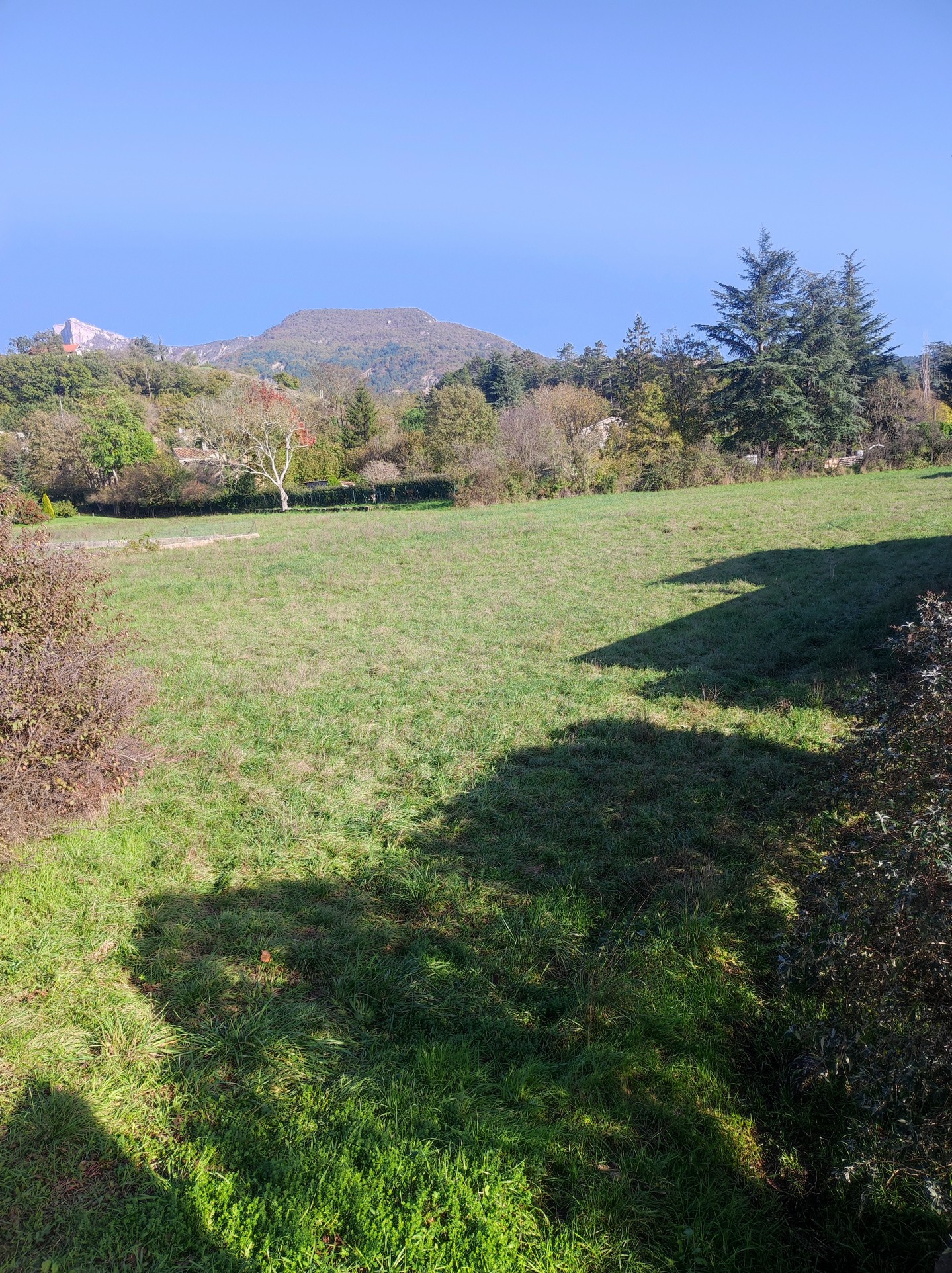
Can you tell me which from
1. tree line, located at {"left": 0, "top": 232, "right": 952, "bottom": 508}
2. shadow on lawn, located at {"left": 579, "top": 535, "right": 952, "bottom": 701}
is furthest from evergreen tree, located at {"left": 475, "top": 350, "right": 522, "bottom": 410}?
shadow on lawn, located at {"left": 579, "top": 535, "right": 952, "bottom": 701}

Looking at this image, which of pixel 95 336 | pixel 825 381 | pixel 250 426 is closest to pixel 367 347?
pixel 95 336

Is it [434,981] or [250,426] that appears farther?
[250,426]

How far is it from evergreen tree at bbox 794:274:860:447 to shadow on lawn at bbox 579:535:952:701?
78.8ft

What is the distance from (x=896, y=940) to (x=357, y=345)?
185588 mm

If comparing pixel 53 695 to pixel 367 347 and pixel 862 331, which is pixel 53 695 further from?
pixel 367 347

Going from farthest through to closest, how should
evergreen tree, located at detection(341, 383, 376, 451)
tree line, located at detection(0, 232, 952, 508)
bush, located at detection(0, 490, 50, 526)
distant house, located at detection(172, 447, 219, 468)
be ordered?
evergreen tree, located at detection(341, 383, 376, 451), distant house, located at detection(172, 447, 219, 468), tree line, located at detection(0, 232, 952, 508), bush, located at detection(0, 490, 50, 526)

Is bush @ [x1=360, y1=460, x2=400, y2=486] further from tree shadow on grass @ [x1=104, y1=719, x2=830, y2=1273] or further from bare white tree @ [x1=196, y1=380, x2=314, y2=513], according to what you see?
tree shadow on grass @ [x1=104, y1=719, x2=830, y2=1273]

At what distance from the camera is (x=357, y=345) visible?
16775 centimetres

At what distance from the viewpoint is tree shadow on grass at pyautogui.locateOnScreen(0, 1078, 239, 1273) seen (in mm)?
1795

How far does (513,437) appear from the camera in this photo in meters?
31.8

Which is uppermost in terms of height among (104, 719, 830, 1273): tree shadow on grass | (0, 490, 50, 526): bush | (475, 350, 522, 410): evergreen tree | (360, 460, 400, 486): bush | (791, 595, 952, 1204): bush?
(475, 350, 522, 410): evergreen tree

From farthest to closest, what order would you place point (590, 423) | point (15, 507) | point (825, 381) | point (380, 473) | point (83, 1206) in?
point (590, 423), point (380, 473), point (825, 381), point (15, 507), point (83, 1206)

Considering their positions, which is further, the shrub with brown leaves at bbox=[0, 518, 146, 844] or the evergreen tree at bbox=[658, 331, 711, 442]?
the evergreen tree at bbox=[658, 331, 711, 442]

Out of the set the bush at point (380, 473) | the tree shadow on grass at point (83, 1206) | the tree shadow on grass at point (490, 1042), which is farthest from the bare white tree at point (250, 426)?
the tree shadow on grass at point (83, 1206)
